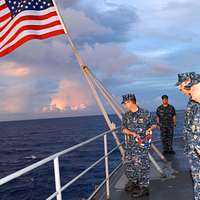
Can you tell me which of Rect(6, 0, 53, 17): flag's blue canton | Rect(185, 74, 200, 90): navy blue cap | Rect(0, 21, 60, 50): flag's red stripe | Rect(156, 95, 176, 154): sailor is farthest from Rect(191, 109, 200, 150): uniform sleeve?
Rect(156, 95, 176, 154): sailor

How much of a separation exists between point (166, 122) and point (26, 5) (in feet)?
15.3

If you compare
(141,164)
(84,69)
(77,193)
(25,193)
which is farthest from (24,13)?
(25,193)

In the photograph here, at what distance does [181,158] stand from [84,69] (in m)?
3.43

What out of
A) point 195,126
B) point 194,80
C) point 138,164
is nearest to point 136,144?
point 138,164

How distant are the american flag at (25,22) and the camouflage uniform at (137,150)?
7.63ft

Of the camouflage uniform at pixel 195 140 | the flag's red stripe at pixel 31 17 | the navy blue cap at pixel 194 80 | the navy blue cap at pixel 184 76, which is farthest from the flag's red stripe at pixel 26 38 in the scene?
the camouflage uniform at pixel 195 140

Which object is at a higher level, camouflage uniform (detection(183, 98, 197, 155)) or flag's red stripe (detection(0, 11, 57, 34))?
flag's red stripe (detection(0, 11, 57, 34))

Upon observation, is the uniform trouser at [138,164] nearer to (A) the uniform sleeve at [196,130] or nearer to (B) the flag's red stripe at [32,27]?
(A) the uniform sleeve at [196,130]

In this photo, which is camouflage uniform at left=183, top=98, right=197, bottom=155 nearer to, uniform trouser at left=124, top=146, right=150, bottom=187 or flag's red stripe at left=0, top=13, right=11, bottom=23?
uniform trouser at left=124, top=146, right=150, bottom=187

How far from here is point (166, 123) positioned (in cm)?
933

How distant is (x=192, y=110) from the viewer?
11.6ft

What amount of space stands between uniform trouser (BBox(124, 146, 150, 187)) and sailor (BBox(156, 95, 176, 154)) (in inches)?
157

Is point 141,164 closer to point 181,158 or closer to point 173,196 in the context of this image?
point 173,196

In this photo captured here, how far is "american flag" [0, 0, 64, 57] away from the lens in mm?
6297
